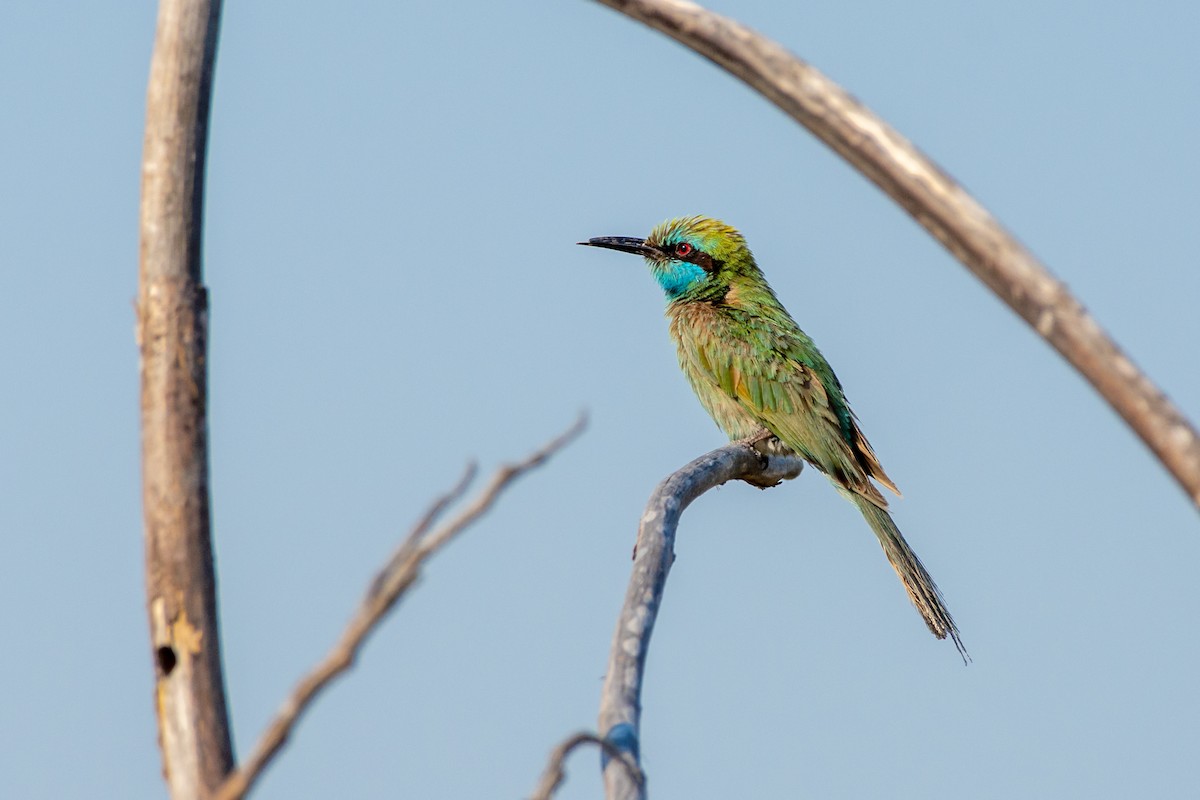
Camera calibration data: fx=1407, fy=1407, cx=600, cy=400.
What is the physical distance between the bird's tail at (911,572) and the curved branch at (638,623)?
107 inches

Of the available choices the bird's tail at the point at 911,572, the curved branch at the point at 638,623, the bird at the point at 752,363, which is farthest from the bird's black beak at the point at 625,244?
the curved branch at the point at 638,623

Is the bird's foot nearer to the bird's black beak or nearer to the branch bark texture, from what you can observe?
the bird's black beak

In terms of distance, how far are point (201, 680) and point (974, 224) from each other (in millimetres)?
1087

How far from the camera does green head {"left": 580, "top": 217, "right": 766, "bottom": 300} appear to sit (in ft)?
27.9

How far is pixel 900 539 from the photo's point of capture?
7.28 metres

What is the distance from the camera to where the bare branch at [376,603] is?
140 cm

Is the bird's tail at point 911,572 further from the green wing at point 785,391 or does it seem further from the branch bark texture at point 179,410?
the branch bark texture at point 179,410

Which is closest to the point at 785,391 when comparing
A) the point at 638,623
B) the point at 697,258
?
the point at 697,258

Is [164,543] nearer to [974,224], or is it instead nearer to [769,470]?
[974,224]

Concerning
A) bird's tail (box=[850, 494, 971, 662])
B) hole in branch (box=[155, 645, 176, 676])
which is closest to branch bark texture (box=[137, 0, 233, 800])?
hole in branch (box=[155, 645, 176, 676])

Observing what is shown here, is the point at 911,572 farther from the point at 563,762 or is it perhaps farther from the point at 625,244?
the point at 563,762

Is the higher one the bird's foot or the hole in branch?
the bird's foot

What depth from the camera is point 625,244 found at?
28.7 feet

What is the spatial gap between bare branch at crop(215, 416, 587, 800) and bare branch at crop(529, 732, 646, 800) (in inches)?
12.7
